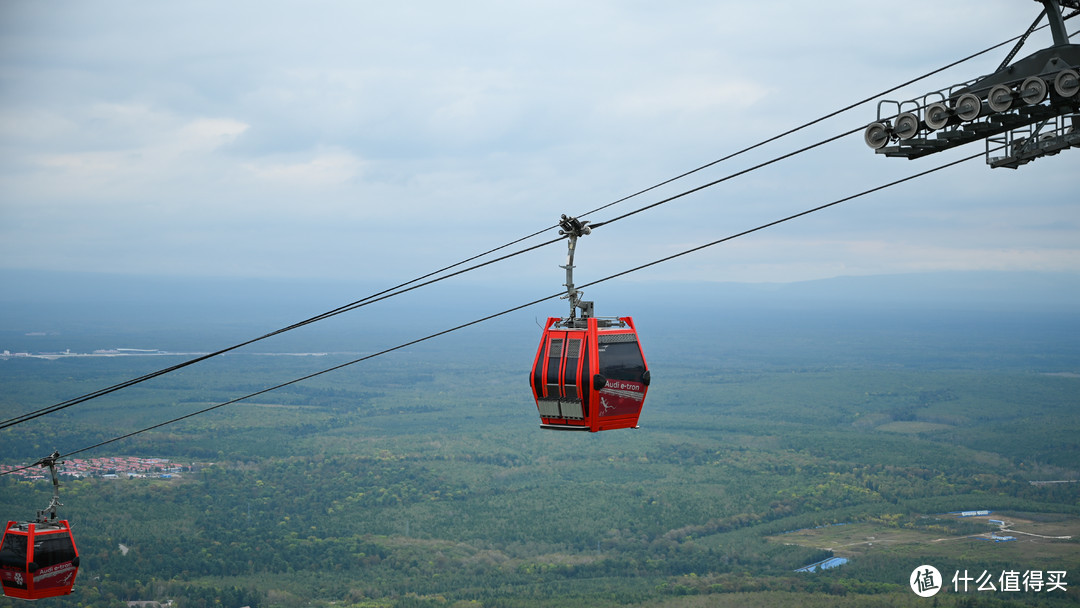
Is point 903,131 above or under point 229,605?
above

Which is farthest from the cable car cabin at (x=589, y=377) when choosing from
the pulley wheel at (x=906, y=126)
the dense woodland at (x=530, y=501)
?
the dense woodland at (x=530, y=501)

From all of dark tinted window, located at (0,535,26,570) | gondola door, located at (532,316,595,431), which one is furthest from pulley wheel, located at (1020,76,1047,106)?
dark tinted window, located at (0,535,26,570)

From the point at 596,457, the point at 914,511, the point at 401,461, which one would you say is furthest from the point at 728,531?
the point at 401,461

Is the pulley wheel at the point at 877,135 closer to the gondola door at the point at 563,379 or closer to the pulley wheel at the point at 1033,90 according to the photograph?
the pulley wheel at the point at 1033,90

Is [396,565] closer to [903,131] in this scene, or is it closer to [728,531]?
[728,531]

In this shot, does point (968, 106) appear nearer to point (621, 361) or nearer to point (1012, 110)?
point (1012, 110)

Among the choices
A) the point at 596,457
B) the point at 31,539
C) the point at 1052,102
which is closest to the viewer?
the point at 1052,102

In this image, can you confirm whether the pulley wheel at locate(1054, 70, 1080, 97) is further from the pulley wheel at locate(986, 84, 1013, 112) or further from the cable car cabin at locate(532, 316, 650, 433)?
the cable car cabin at locate(532, 316, 650, 433)
